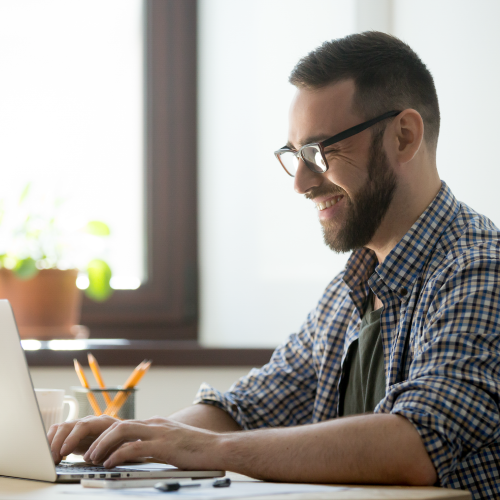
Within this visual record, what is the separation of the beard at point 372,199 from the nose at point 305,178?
8 centimetres

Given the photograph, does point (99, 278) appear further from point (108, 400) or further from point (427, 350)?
point (427, 350)

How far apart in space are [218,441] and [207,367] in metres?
1.07

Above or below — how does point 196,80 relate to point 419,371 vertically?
above

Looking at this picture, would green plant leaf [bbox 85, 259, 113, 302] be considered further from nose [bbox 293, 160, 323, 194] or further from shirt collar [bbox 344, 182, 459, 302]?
shirt collar [bbox 344, 182, 459, 302]

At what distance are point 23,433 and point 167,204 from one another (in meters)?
1.41

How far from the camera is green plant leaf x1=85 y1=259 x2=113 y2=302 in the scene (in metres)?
2.06

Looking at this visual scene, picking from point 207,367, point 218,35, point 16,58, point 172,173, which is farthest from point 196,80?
point 207,367

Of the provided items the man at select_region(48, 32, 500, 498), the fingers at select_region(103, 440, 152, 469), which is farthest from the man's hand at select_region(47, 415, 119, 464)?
the fingers at select_region(103, 440, 152, 469)

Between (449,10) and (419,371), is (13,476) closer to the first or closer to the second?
(419,371)

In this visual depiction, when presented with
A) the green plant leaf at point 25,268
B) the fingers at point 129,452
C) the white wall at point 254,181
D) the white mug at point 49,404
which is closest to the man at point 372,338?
the fingers at point 129,452

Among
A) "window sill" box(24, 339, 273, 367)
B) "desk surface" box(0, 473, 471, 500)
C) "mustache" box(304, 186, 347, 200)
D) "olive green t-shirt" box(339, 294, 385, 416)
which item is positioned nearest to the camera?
"desk surface" box(0, 473, 471, 500)

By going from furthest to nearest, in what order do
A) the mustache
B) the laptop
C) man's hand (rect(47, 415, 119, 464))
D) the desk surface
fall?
the mustache, man's hand (rect(47, 415, 119, 464)), the laptop, the desk surface

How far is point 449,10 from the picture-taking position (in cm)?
183

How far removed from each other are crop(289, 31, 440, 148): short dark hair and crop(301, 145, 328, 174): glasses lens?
4.4 inches
